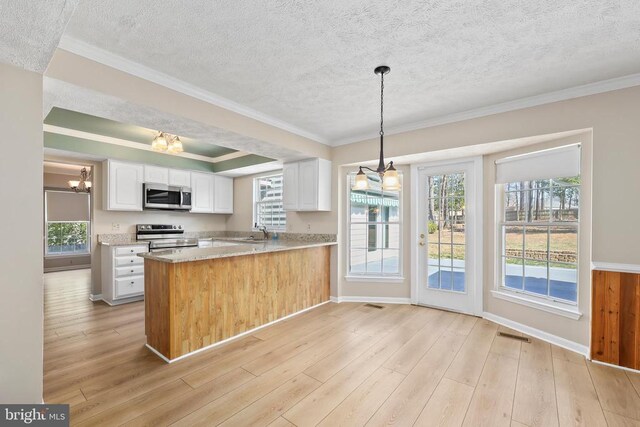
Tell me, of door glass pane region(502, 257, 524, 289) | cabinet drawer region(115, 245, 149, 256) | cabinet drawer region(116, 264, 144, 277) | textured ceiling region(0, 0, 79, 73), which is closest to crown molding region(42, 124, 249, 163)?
cabinet drawer region(115, 245, 149, 256)

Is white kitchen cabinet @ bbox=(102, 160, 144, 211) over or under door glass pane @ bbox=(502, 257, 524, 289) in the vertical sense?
over

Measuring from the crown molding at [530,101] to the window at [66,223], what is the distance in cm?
819

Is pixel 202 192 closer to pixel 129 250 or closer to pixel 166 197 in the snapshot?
pixel 166 197

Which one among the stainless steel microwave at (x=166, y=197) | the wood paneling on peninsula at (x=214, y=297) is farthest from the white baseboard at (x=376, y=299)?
the stainless steel microwave at (x=166, y=197)

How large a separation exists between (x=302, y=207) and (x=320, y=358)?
2423mm

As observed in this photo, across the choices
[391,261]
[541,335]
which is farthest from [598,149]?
[391,261]

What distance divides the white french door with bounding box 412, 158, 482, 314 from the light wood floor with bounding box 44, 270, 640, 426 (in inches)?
25.7

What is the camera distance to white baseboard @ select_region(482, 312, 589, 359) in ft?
9.20

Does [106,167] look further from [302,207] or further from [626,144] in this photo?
[626,144]

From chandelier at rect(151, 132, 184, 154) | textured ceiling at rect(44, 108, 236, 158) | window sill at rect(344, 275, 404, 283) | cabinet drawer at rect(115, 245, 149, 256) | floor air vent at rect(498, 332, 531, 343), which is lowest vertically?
floor air vent at rect(498, 332, 531, 343)

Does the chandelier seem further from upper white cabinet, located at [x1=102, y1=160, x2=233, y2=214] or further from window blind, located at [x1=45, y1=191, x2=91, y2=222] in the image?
window blind, located at [x1=45, y1=191, x2=91, y2=222]

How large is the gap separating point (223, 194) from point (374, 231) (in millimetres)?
3547

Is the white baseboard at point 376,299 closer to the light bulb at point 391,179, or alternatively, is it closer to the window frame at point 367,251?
the window frame at point 367,251

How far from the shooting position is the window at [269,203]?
572 centimetres
